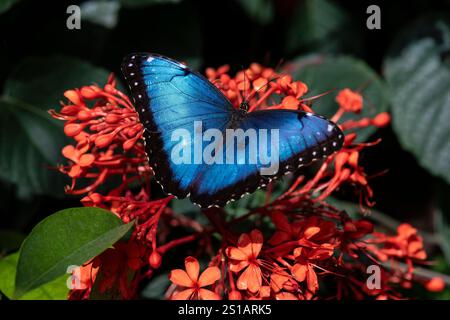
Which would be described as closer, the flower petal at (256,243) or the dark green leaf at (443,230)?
the flower petal at (256,243)

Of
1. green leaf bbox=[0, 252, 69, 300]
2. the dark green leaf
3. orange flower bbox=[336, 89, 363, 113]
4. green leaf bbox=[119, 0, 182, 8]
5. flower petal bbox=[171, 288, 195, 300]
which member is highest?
green leaf bbox=[119, 0, 182, 8]

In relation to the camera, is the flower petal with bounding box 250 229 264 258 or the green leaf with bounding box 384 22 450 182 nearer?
the flower petal with bounding box 250 229 264 258

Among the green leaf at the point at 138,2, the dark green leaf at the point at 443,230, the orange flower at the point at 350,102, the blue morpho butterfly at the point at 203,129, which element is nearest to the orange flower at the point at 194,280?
the blue morpho butterfly at the point at 203,129

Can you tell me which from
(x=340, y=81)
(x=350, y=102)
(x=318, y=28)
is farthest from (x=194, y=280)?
(x=318, y=28)

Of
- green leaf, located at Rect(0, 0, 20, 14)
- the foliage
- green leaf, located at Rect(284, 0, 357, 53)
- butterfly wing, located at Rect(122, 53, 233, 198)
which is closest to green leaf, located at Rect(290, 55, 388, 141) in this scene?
A: the foliage

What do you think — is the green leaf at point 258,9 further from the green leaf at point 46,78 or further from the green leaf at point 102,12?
the green leaf at point 46,78

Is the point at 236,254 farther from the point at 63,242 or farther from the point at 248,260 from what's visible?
the point at 63,242

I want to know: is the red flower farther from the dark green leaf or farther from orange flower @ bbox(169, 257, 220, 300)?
the dark green leaf

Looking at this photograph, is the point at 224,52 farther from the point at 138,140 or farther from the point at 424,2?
the point at 138,140
